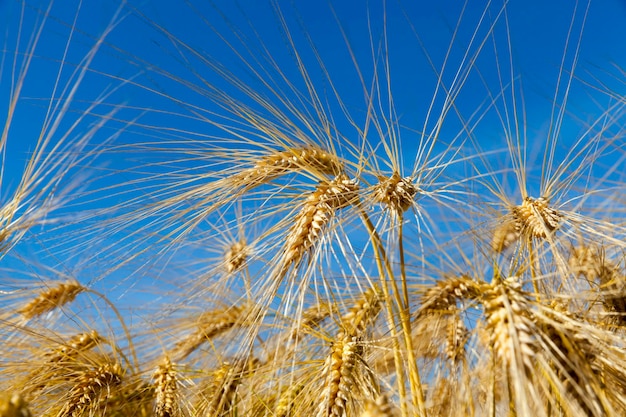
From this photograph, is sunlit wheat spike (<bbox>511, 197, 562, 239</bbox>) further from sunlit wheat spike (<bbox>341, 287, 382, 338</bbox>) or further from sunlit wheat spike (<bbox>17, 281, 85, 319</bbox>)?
sunlit wheat spike (<bbox>17, 281, 85, 319</bbox>)

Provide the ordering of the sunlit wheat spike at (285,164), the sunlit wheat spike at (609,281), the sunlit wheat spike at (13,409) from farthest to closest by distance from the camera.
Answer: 1. the sunlit wheat spike at (285,164)
2. the sunlit wheat spike at (609,281)
3. the sunlit wheat spike at (13,409)

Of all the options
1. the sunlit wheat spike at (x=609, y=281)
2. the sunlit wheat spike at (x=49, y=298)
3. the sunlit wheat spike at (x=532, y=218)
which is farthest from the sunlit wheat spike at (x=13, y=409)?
the sunlit wheat spike at (x=49, y=298)

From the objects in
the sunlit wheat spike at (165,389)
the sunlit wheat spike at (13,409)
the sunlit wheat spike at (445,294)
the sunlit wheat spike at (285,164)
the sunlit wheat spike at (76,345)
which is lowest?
the sunlit wheat spike at (165,389)

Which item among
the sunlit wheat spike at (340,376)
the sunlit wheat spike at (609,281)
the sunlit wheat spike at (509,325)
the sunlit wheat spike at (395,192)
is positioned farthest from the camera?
the sunlit wheat spike at (395,192)

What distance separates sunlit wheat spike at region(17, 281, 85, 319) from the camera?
2.31 m

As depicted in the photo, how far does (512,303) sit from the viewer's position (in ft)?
3.23

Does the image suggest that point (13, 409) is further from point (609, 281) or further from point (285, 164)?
point (609, 281)

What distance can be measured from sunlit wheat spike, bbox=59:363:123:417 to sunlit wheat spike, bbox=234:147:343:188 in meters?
0.81

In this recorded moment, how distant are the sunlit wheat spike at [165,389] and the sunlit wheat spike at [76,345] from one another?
26cm

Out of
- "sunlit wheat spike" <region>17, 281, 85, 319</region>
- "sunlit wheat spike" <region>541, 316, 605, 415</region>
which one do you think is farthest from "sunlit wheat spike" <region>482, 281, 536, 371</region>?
"sunlit wheat spike" <region>17, 281, 85, 319</region>

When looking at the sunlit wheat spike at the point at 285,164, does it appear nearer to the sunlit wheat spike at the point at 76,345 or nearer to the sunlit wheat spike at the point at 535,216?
the sunlit wheat spike at the point at 535,216

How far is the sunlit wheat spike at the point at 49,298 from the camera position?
7.58 ft

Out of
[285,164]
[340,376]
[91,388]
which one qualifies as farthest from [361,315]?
[91,388]

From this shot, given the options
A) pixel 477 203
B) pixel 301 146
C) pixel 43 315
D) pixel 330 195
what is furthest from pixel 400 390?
pixel 43 315
